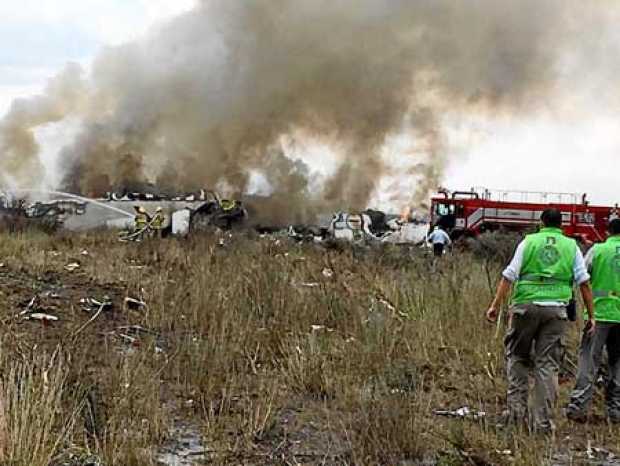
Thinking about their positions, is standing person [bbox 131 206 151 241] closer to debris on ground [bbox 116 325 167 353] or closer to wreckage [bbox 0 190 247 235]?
wreckage [bbox 0 190 247 235]

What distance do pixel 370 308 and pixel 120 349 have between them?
11.5 feet

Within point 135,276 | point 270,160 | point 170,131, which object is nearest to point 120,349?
point 135,276

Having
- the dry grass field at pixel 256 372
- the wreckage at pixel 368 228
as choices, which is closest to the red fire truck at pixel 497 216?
the wreckage at pixel 368 228

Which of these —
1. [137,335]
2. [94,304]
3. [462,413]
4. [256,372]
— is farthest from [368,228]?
[462,413]

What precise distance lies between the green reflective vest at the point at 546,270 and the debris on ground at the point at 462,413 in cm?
94

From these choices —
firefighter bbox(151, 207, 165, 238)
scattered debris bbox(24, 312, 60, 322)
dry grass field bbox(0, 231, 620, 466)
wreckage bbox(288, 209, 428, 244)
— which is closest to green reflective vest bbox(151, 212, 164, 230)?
firefighter bbox(151, 207, 165, 238)

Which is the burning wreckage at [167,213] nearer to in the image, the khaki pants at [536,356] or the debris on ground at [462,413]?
the debris on ground at [462,413]

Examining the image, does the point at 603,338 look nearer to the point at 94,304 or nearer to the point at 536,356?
the point at 536,356

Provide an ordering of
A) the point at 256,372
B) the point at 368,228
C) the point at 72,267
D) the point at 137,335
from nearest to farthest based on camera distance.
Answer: the point at 256,372 → the point at 137,335 → the point at 72,267 → the point at 368,228

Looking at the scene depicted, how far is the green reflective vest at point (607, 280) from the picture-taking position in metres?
7.31

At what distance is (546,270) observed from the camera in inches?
264

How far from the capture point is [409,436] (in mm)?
5559

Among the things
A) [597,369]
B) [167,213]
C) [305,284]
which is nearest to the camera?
[597,369]

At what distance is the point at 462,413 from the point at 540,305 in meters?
1.07
